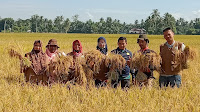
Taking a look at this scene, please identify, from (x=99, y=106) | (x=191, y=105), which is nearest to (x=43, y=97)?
(x=99, y=106)

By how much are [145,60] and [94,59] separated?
33.3 inches

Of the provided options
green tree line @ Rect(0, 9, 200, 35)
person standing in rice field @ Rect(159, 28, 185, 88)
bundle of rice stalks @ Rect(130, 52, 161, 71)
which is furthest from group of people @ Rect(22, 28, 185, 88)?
green tree line @ Rect(0, 9, 200, 35)

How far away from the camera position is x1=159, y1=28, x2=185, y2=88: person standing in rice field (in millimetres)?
4141

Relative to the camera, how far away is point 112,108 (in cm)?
311

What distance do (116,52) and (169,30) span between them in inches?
38.7

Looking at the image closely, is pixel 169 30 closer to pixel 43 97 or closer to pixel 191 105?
pixel 191 105

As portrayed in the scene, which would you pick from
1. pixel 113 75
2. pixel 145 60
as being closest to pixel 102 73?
pixel 113 75

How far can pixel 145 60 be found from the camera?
13.4 ft

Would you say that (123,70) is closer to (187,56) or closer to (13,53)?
(187,56)

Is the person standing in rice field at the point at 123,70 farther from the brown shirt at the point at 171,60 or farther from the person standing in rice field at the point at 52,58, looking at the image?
the person standing in rice field at the point at 52,58

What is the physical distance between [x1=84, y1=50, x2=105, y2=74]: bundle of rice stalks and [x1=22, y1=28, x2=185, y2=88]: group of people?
118 mm

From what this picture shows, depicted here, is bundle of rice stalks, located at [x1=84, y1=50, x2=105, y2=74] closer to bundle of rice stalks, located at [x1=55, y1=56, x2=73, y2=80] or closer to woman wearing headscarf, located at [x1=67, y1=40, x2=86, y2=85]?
woman wearing headscarf, located at [x1=67, y1=40, x2=86, y2=85]

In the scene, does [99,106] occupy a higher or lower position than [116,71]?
lower

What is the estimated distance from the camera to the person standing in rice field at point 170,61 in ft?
13.6
